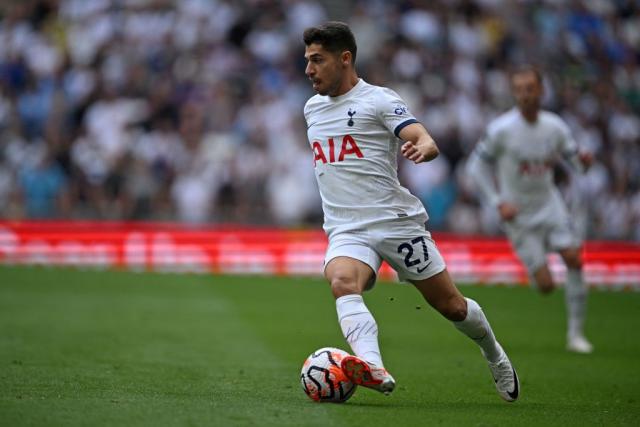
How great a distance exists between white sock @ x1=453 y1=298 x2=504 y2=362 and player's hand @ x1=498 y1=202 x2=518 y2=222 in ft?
13.8

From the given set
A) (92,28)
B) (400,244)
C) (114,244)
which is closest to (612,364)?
(400,244)

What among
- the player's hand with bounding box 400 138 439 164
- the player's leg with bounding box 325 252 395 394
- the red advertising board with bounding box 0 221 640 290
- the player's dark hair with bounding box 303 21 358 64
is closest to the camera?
the player's leg with bounding box 325 252 395 394

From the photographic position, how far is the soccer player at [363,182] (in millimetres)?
7797

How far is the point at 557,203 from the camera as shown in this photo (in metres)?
12.9

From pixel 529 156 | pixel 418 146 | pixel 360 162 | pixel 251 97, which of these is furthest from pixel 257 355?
pixel 251 97

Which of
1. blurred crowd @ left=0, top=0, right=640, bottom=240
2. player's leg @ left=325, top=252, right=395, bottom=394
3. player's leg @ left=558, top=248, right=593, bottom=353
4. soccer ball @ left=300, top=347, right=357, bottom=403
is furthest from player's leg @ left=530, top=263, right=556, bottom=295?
blurred crowd @ left=0, top=0, right=640, bottom=240

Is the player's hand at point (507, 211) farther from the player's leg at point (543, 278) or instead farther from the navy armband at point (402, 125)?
the navy armband at point (402, 125)

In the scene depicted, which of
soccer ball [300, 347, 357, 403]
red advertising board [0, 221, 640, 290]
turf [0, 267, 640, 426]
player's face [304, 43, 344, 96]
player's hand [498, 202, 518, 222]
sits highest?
player's face [304, 43, 344, 96]

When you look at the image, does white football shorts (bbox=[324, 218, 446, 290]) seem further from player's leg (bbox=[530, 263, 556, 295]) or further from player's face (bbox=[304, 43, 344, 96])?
player's leg (bbox=[530, 263, 556, 295])

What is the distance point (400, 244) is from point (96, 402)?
224cm

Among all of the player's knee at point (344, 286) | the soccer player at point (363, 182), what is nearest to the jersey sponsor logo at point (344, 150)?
the soccer player at point (363, 182)

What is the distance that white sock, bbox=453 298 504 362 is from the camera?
812 centimetres

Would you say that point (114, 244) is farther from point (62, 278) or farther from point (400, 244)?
point (400, 244)

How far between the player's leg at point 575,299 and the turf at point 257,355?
28 centimetres
